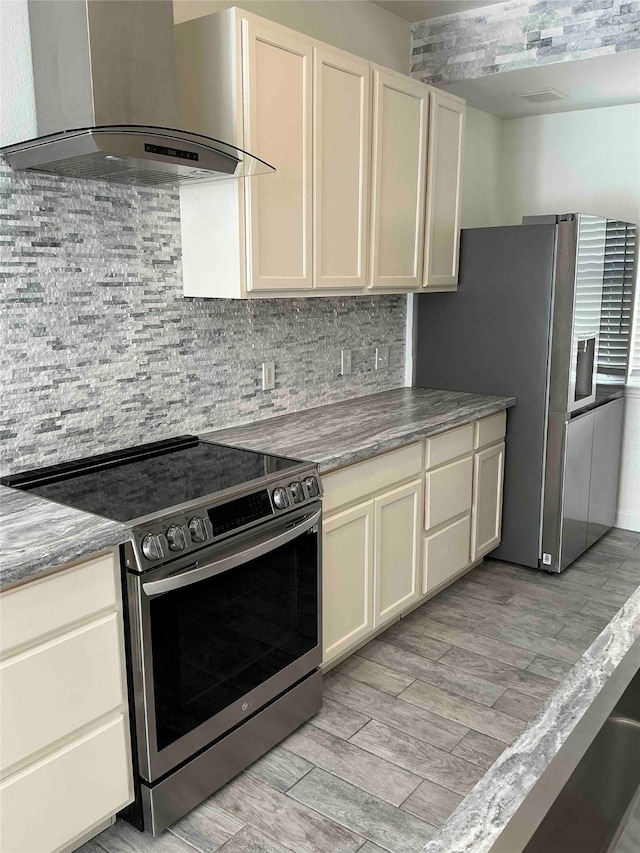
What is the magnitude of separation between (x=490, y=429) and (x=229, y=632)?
6.42ft

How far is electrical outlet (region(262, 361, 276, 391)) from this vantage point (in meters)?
3.06

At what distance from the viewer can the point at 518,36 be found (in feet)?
11.3

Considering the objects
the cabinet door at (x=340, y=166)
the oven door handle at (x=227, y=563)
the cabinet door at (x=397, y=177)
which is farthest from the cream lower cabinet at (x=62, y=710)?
the cabinet door at (x=397, y=177)

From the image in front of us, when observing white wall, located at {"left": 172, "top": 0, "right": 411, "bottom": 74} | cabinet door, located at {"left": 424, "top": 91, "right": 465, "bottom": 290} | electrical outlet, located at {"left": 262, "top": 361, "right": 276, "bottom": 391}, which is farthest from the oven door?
white wall, located at {"left": 172, "top": 0, "right": 411, "bottom": 74}

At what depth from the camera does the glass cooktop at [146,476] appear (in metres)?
1.99

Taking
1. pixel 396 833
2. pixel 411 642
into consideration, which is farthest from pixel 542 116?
pixel 396 833

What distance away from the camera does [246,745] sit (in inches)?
88.2

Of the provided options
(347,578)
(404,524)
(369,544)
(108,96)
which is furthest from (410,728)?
(108,96)

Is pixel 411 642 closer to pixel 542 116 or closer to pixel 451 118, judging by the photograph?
pixel 451 118

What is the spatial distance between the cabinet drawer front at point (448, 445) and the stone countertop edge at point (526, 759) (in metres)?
1.84

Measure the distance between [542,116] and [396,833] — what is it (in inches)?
158

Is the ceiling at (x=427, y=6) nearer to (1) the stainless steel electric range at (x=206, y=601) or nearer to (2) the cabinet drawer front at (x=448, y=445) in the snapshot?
(2) the cabinet drawer front at (x=448, y=445)

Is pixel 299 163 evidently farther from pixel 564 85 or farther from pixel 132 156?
pixel 564 85

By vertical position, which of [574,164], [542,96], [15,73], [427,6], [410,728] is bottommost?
[410,728]
